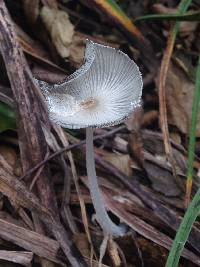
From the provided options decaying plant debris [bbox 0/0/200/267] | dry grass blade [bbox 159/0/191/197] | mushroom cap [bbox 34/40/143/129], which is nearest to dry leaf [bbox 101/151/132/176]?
decaying plant debris [bbox 0/0/200/267]

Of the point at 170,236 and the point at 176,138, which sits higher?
the point at 176,138

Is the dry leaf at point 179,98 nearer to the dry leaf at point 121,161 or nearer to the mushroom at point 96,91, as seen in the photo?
the dry leaf at point 121,161

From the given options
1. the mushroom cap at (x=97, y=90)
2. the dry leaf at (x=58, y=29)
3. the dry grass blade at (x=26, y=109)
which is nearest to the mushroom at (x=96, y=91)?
the mushroom cap at (x=97, y=90)

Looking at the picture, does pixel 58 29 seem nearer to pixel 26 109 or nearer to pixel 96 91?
pixel 26 109

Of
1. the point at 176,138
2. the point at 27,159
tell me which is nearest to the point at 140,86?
the point at 27,159

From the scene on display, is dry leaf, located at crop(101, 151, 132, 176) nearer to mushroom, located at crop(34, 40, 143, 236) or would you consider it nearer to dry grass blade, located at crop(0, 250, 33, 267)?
mushroom, located at crop(34, 40, 143, 236)

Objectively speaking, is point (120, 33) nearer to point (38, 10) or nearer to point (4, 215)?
point (38, 10)
